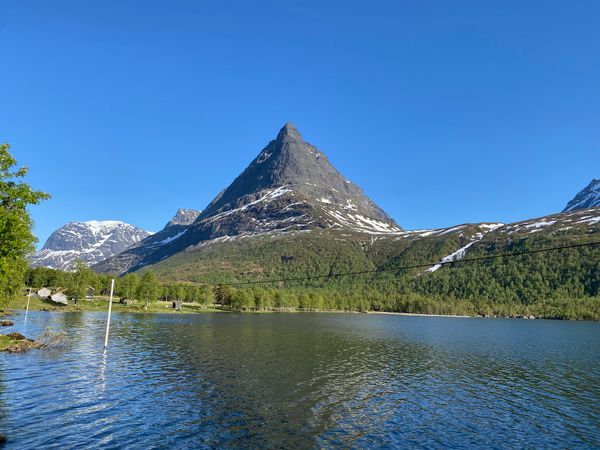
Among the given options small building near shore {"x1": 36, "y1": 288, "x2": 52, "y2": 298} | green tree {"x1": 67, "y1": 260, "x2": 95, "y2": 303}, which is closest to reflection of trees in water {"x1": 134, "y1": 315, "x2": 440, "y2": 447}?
green tree {"x1": 67, "y1": 260, "x2": 95, "y2": 303}

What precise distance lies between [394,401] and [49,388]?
117 ft

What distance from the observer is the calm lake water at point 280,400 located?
30.0 meters

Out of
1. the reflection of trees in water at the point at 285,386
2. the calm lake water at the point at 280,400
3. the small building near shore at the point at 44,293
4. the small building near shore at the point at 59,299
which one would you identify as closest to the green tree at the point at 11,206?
the calm lake water at the point at 280,400

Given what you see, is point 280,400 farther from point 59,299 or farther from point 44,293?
point 44,293

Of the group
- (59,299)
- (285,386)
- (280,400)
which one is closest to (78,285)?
(59,299)

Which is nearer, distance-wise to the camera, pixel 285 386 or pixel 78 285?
pixel 285 386

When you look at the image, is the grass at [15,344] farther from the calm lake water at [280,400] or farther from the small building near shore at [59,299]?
the small building near shore at [59,299]

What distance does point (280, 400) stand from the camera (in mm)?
40531

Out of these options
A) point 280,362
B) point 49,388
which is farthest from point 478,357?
point 49,388

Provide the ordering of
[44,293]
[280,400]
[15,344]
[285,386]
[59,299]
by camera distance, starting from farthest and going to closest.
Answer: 1. [44,293]
2. [59,299]
3. [15,344]
4. [285,386]
5. [280,400]

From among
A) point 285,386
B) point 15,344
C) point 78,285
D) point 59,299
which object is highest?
point 78,285

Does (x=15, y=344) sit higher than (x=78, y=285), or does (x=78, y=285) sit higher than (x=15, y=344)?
(x=78, y=285)

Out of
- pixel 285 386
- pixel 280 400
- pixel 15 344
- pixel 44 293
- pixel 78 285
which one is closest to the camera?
pixel 280 400

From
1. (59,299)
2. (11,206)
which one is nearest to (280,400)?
(11,206)
